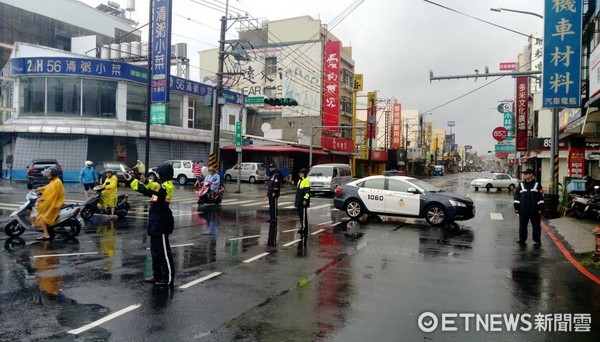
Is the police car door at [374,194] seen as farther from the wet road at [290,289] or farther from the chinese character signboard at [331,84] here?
the chinese character signboard at [331,84]

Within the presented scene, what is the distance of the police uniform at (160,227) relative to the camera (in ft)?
21.5

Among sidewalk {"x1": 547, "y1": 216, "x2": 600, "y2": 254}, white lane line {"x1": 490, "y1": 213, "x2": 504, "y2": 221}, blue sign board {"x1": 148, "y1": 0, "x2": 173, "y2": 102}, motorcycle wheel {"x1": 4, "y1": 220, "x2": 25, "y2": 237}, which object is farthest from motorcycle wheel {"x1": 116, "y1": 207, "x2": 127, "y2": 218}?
white lane line {"x1": 490, "y1": 213, "x2": 504, "y2": 221}

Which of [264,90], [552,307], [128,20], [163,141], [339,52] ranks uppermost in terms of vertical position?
[128,20]

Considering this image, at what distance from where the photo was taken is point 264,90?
168ft

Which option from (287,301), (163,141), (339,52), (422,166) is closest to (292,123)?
(339,52)

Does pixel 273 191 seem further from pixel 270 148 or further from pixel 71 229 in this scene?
pixel 270 148

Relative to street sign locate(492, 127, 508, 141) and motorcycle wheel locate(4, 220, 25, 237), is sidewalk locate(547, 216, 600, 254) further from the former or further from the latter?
street sign locate(492, 127, 508, 141)

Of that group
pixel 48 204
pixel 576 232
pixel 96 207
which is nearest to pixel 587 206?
pixel 576 232

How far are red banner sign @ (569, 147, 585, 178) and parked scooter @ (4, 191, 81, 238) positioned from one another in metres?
21.2

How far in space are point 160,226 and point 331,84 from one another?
43.3 m

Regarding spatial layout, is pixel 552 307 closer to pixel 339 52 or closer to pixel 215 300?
pixel 215 300

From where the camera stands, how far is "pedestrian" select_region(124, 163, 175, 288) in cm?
654

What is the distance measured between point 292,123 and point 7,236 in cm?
4080

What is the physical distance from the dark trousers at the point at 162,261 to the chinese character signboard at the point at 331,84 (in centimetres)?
4282
